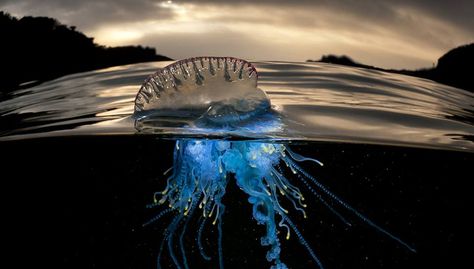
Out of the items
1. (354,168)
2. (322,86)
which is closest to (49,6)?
(322,86)

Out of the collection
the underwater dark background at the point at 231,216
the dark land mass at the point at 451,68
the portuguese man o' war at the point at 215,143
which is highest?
the dark land mass at the point at 451,68

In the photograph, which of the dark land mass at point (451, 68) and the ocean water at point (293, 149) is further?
the dark land mass at point (451, 68)

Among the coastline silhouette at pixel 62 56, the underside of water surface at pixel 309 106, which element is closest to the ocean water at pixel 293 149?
the underside of water surface at pixel 309 106

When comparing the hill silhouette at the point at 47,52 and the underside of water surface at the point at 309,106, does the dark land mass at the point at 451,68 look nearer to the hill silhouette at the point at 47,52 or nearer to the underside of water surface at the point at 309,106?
the underside of water surface at the point at 309,106

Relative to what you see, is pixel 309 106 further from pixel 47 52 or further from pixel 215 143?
pixel 47 52

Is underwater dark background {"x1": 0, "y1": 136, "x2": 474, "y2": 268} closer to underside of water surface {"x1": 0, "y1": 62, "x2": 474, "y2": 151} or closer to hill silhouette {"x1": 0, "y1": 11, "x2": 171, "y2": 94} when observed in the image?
hill silhouette {"x1": 0, "y1": 11, "x2": 171, "y2": 94}

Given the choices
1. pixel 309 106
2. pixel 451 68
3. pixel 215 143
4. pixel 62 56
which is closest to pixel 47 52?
pixel 62 56
